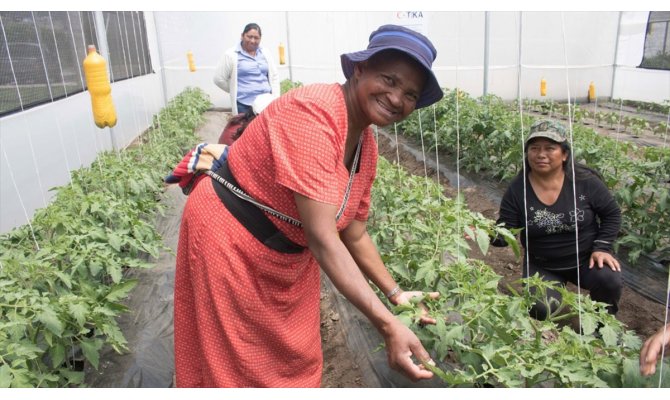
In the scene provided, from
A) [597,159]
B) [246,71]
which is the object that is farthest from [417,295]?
[246,71]

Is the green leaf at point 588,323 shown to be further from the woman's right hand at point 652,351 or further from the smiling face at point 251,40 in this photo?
the smiling face at point 251,40

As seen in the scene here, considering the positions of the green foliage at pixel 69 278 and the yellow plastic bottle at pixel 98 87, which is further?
the yellow plastic bottle at pixel 98 87

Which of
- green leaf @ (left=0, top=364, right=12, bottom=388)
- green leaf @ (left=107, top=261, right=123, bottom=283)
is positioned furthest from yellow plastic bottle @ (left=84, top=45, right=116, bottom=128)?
green leaf @ (left=0, top=364, right=12, bottom=388)

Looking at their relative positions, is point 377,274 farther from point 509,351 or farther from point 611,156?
point 611,156

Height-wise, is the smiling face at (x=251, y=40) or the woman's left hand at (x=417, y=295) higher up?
the smiling face at (x=251, y=40)

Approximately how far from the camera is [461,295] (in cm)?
153

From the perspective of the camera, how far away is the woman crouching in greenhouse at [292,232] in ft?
3.42

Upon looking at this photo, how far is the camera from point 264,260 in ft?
4.18

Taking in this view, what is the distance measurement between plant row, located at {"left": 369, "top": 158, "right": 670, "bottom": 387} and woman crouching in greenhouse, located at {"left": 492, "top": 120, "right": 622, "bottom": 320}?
1.97 feet

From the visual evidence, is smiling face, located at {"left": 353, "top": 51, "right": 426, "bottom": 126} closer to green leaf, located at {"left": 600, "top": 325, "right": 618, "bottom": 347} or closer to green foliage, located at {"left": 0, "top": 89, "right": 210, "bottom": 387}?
green leaf, located at {"left": 600, "top": 325, "right": 618, "bottom": 347}

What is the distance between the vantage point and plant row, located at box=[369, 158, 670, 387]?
1.18 meters

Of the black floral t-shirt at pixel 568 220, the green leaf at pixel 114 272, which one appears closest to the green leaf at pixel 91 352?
the green leaf at pixel 114 272

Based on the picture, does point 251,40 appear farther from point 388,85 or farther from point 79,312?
point 388,85
